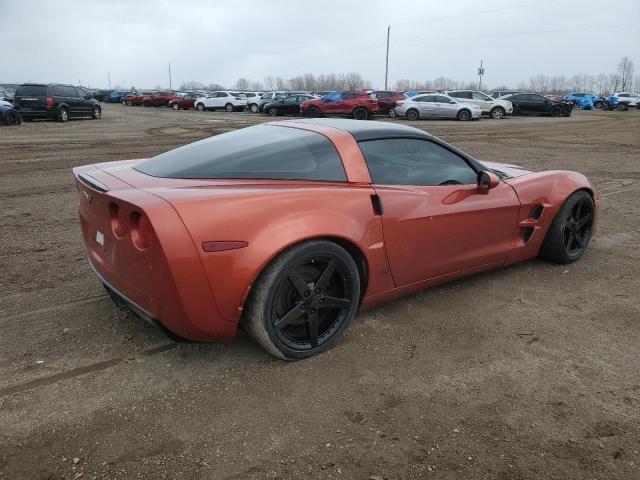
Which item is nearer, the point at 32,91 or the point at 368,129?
the point at 368,129

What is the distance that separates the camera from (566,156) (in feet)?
39.8

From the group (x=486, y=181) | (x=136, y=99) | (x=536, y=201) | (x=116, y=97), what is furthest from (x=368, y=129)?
(x=116, y=97)

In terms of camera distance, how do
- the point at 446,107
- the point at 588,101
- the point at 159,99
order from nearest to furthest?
1. the point at 446,107
2. the point at 159,99
3. the point at 588,101

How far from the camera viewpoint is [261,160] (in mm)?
3148

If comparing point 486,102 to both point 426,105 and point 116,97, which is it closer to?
point 426,105

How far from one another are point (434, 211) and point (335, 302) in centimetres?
98

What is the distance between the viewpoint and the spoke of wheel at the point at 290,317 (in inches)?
114

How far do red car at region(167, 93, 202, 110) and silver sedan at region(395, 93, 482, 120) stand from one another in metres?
18.9

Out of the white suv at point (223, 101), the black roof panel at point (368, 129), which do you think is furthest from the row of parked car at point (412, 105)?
the black roof panel at point (368, 129)

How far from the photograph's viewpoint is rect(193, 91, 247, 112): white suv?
119 ft

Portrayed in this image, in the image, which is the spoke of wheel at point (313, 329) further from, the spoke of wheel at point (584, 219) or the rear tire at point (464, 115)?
the rear tire at point (464, 115)

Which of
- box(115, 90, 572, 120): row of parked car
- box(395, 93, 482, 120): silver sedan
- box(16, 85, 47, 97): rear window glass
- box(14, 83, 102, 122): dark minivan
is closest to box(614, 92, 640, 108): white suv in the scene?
box(115, 90, 572, 120): row of parked car

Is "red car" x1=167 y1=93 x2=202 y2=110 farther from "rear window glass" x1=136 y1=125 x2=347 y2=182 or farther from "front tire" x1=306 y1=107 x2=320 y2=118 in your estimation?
"rear window glass" x1=136 y1=125 x2=347 y2=182

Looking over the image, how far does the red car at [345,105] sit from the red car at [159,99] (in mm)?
18215
